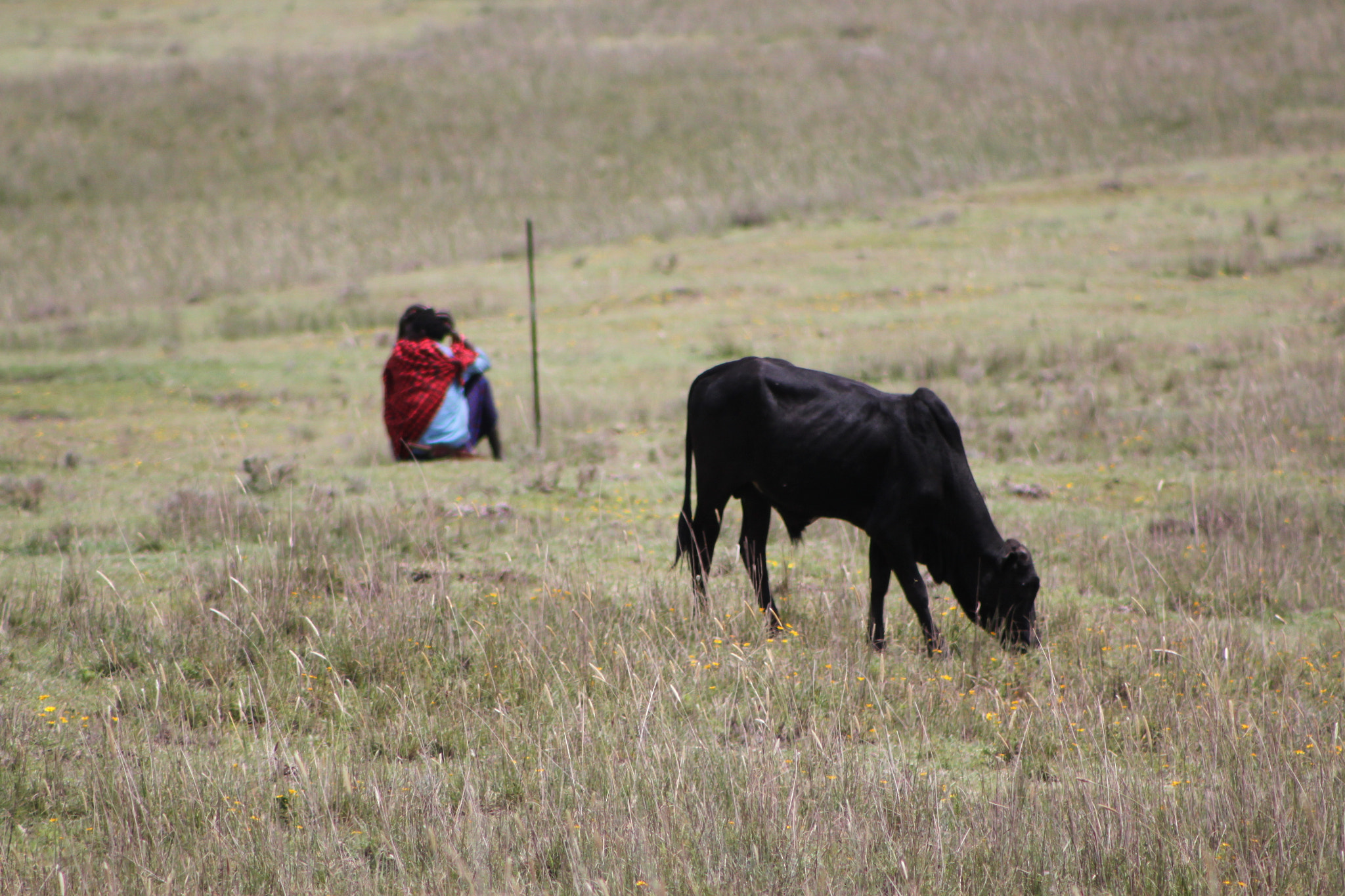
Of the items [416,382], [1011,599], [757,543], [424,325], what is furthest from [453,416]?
[1011,599]

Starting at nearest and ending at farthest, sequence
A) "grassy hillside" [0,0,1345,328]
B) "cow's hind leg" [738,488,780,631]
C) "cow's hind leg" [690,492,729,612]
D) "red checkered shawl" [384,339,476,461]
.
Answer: "cow's hind leg" [738,488,780,631] → "cow's hind leg" [690,492,729,612] → "red checkered shawl" [384,339,476,461] → "grassy hillside" [0,0,1345,328]

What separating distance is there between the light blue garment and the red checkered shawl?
47 millimetres

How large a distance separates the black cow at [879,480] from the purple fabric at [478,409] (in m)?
4.61

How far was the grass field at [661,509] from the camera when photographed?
4125 millimetres

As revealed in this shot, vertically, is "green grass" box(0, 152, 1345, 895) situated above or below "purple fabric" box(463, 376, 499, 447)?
below

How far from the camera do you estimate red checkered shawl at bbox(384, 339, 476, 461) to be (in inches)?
412

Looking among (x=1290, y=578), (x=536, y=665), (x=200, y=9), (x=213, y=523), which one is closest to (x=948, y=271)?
(x=1290, y=578)

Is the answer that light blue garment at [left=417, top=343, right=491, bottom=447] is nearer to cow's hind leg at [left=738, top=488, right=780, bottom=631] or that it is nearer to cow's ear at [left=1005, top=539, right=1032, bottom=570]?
cow's hind leg at [left=738, top=488, right=780, bottom=631]

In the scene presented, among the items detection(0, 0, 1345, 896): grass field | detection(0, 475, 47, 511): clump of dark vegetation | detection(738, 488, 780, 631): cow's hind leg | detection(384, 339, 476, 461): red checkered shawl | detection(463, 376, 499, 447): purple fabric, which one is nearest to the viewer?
detection(0, 0, 1345, 896): grass field

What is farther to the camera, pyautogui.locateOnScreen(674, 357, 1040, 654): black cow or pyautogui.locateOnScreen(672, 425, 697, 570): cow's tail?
pyautogui.locateOnScreen(672, 425, 697, 570): cow's tail

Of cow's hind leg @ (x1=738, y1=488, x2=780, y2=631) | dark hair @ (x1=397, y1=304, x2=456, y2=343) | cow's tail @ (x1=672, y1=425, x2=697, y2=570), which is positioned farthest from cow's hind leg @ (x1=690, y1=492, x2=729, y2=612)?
dark hair @ (x1=397, y1=304, x2=456, y2=343)

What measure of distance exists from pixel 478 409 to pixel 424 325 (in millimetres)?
904

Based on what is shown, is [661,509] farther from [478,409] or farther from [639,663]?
[639,663]

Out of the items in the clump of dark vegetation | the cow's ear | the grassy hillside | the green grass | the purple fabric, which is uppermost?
the grassy hillside
